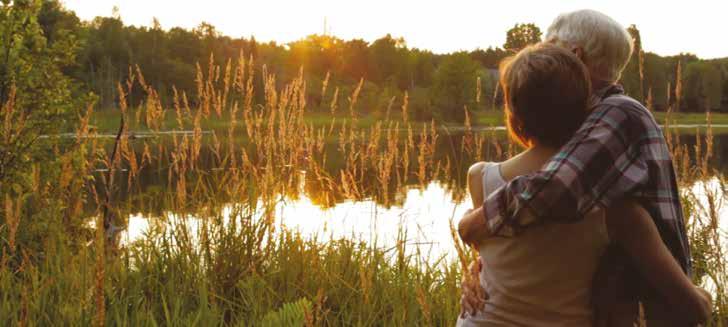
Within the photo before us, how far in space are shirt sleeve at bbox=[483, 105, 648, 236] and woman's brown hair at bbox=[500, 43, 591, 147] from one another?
0.06m

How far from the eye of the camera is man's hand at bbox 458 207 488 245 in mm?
1596

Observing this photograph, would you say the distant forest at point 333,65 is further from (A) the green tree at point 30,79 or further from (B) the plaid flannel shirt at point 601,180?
(B) the plaid flannel shirt at point 601,180

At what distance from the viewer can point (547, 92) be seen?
56.9 inches

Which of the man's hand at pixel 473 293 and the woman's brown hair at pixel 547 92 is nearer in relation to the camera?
the woman's brown hair at pixel 547 92

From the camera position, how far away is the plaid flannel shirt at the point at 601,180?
140 centimetres

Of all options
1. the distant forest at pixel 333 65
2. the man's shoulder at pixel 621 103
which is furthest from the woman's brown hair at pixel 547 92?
the distant forest at pixel 333 65

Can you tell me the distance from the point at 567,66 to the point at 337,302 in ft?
7.07

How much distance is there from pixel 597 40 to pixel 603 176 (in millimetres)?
412

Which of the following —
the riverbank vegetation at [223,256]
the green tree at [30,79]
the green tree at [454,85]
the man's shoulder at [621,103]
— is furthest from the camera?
the green tree at [454,85]

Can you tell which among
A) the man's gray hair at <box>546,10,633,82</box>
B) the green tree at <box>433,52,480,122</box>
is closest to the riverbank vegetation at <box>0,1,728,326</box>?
the man's gray hair at <box>546,10,633,82</box>

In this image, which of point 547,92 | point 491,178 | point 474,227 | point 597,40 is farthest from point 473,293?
point 597,40

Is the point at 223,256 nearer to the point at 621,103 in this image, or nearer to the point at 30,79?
the point at 621,103

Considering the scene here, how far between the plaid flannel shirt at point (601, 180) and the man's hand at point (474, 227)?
0.05 meters

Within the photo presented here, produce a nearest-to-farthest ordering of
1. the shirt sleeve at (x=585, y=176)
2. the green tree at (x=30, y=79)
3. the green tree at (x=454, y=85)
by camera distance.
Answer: the shirt sleeve at (x=585, y=176) < the green tree at (x=30, y=79) < the green tree at (x=454, y=85)
